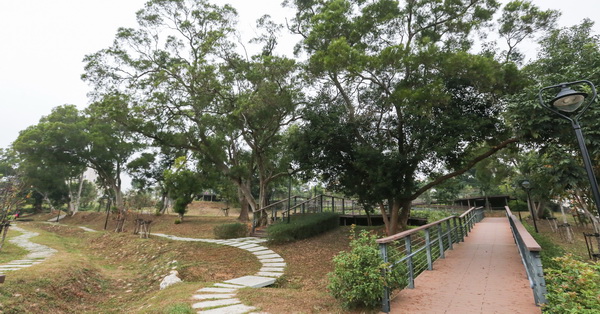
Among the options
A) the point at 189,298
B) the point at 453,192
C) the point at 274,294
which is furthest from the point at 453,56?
the point at 453,192

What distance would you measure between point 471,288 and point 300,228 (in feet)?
22.4

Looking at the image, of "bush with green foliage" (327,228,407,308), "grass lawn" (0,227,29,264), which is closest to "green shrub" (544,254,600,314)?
"bush with green foliage" (327,228,407,308)

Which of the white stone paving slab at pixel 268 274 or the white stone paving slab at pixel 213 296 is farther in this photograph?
the white stone paving slab at pixel 268 274

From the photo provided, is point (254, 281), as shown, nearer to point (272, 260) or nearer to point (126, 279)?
point (272, 260)

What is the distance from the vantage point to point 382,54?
8289 mm

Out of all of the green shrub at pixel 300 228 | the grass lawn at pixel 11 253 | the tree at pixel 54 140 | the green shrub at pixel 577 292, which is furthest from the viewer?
the tree at pixel 54 140

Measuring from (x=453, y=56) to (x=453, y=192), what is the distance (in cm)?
2820

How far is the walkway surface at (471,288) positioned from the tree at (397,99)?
3205 millimetres

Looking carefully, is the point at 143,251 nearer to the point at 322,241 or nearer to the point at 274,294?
the point at 322,241

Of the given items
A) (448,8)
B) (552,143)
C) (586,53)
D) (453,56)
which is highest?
(448,8)

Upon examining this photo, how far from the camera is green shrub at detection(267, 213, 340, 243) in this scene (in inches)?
401

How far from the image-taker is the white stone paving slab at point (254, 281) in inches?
216

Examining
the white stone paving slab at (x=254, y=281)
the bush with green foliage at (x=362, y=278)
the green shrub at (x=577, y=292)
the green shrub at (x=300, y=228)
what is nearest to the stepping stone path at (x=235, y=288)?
the white stone paving slab at (x=254, y=281)

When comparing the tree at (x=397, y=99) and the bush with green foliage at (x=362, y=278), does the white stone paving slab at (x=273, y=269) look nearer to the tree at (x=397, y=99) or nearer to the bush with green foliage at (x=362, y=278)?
the bush with green foliage at (x=362, y=278)
